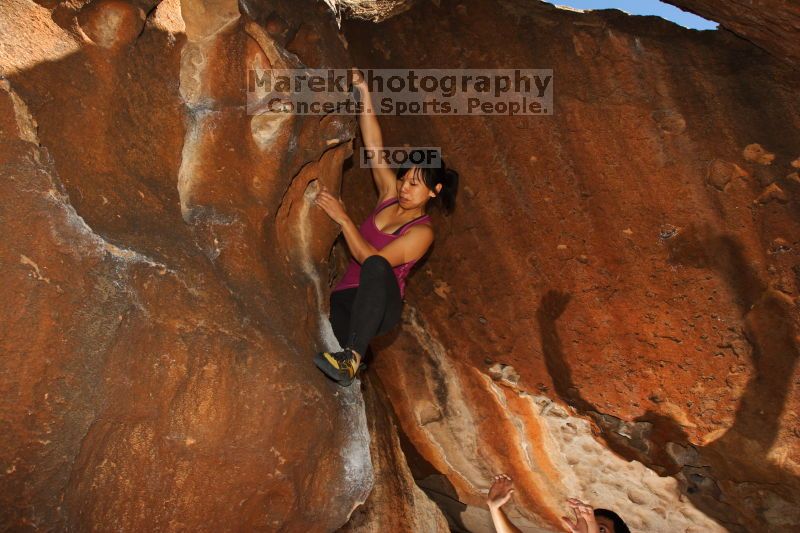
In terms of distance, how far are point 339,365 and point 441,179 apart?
3.69 feet

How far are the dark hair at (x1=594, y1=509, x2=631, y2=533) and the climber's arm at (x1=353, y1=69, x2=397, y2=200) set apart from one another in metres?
2.16

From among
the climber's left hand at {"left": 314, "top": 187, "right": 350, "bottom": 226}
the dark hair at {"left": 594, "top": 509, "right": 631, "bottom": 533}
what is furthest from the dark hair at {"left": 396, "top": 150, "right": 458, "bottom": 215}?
the dark hair at {"left": 594, "top": 509, "right": 631, "bottom": 533}

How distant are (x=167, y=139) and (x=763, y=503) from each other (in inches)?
135

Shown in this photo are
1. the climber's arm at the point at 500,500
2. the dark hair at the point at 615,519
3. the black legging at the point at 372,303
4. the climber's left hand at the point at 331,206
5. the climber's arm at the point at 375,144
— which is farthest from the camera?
the climber's arm at the point at 500,500

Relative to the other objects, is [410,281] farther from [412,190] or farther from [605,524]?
[605,524]

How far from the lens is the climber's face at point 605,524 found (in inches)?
152

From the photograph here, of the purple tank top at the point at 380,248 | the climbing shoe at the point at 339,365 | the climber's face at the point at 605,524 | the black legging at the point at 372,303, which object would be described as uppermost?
the purple tank top at the point at 380,248

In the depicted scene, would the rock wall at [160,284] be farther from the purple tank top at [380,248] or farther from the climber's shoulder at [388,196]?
the climber's shoulder at [388,196]

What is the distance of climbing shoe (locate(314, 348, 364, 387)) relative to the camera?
2852 millimetres

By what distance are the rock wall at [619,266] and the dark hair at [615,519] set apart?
0.63 ft

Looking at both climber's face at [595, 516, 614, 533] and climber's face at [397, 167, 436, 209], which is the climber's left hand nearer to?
climber's face at [397, 167, 436, 209]

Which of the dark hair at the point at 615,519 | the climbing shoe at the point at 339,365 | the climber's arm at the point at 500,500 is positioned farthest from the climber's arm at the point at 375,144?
the dark hair at the point at 615,519

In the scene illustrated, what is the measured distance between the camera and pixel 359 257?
3225mm

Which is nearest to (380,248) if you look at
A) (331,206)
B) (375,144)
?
(331,206)
